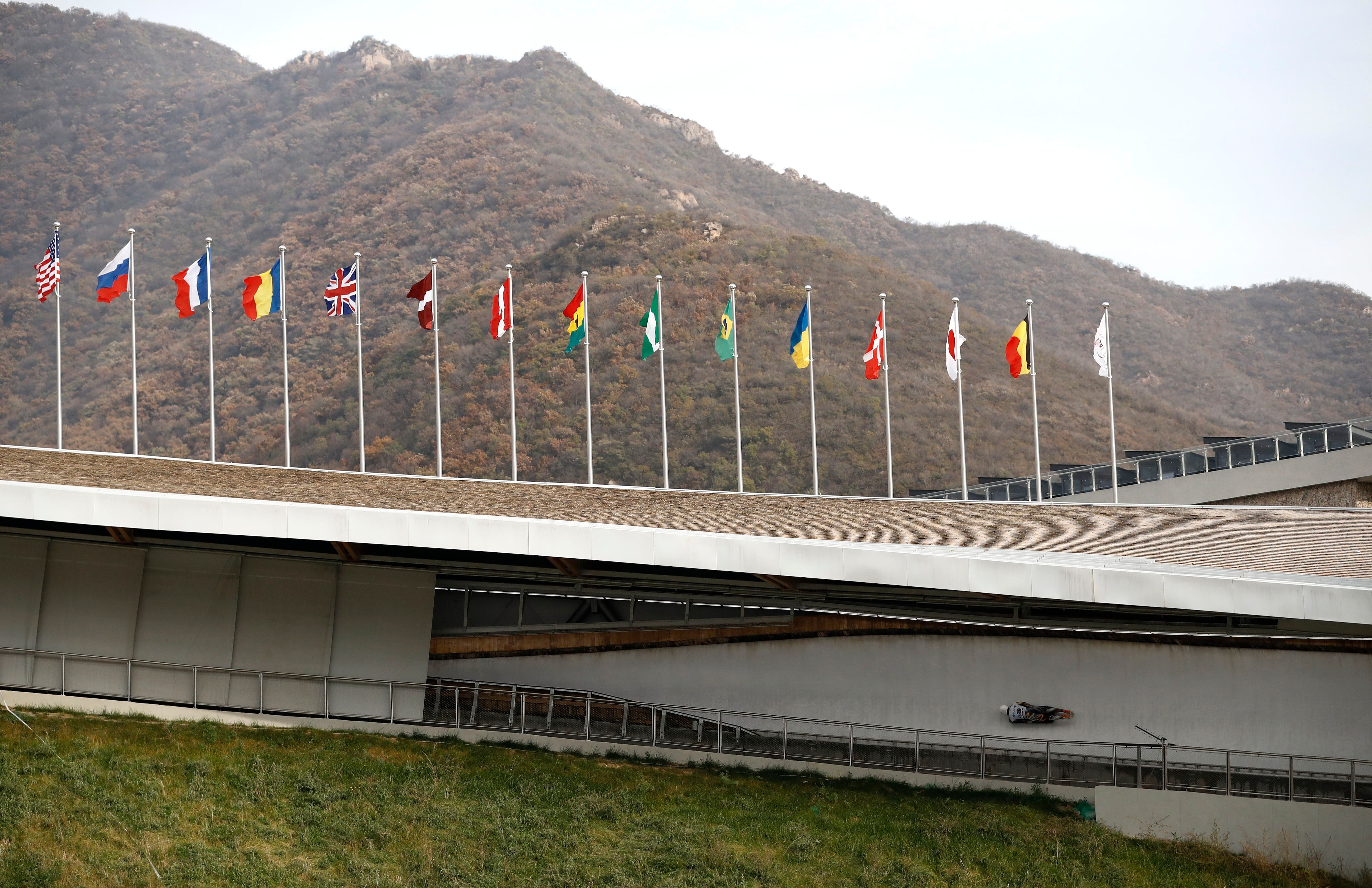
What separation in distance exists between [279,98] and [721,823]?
106 m

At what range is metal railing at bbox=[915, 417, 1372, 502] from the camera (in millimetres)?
31703

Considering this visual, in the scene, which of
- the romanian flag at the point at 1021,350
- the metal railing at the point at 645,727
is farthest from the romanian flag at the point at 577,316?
the metal railing at the point at 645,727

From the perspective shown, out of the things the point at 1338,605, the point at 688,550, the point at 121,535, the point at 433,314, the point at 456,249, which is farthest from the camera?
the point at 456,249

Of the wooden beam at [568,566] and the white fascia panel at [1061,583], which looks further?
the wooden beam at [568,566]

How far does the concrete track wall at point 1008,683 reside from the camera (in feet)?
60.2

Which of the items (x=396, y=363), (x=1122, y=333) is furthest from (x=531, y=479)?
(x=1122, y=333)

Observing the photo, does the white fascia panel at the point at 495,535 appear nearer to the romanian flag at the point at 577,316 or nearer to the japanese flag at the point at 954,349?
the romanian flag at the point at 577,316

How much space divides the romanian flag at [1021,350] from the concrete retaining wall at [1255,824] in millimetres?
12625

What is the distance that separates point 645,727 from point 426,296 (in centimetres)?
1377

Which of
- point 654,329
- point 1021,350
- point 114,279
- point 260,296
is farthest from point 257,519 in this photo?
point 1021,350

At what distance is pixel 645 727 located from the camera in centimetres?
1883

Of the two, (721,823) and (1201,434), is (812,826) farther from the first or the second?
(1201,434)

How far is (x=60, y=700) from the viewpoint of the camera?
17.6 m

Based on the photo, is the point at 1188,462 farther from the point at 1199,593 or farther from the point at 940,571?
the point at 940,571
